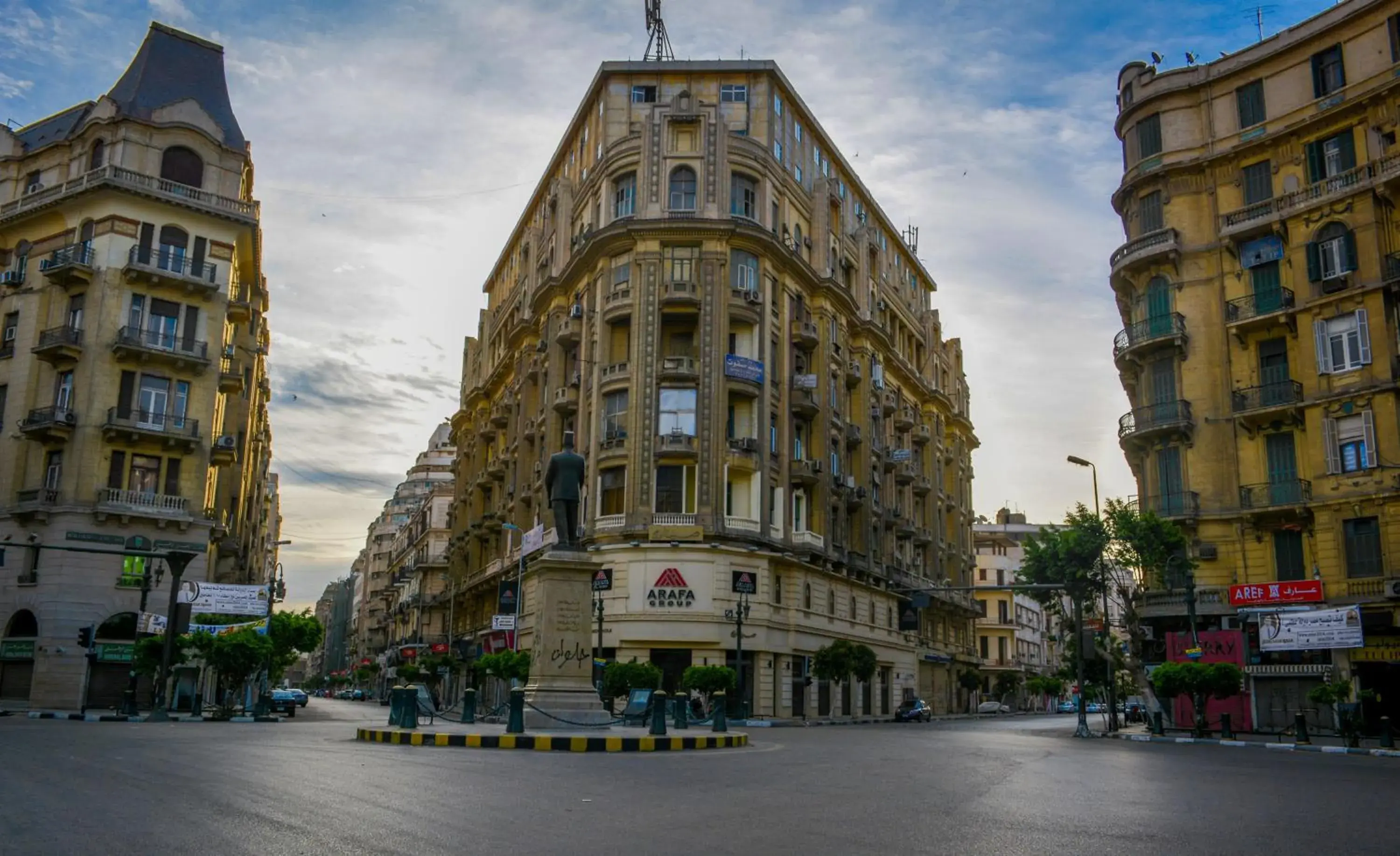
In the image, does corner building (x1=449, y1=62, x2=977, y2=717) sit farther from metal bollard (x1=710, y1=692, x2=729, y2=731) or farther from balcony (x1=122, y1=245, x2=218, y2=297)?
metal bollard (x1=710, y1=692, x2=729, y2=731)

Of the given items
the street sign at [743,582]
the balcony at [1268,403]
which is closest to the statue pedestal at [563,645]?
the street sign at [743,582]

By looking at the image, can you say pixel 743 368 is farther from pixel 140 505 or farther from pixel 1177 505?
pixel 140 505

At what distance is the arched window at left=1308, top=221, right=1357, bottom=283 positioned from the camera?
36.3m

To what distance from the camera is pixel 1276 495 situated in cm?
3709

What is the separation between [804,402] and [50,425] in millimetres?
31431

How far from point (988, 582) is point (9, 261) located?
287 ft

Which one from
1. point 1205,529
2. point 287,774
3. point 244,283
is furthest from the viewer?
point 244,283

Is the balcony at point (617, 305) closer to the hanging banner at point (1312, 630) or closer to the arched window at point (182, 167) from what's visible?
the arched window at point (182, 167)

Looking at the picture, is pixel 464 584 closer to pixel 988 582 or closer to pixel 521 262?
pixel 521 262

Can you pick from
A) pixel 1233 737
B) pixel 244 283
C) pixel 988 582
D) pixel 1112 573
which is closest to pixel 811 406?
pixel 1112 573

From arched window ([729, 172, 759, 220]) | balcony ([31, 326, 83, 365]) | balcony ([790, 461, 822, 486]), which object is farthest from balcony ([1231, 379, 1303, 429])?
balcony ([31, 326, 83, 365])

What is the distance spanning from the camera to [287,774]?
13438mm

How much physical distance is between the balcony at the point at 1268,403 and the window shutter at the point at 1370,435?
1985mm

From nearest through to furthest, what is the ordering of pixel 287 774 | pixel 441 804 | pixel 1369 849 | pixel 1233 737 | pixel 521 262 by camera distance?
pixel 1369 849
pixel 441 804
pixel 287 774
pixel 1233 737
pixel 521 262
